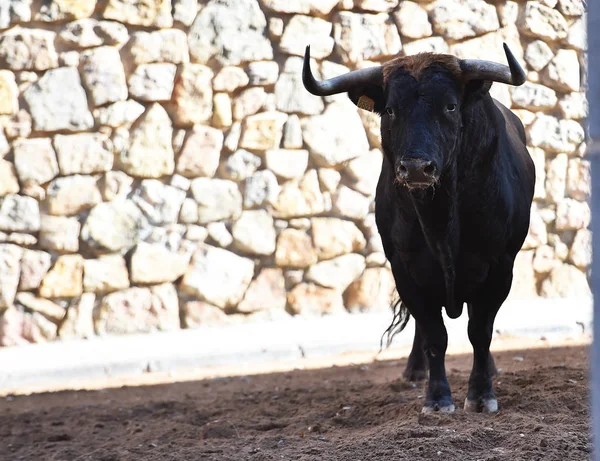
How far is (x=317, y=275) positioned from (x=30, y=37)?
2739 millimetres

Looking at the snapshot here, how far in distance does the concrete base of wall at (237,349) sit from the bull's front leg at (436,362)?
212 cm

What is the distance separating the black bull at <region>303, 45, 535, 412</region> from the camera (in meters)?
3.88

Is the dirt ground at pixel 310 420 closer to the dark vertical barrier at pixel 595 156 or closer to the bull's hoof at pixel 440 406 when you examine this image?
the bull's hoof at pixel 440 406

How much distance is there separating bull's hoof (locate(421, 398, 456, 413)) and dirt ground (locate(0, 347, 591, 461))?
0.07 meters

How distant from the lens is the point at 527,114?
7.95 m

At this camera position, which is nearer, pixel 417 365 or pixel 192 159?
pixel 417 365

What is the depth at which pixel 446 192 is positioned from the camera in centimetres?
408

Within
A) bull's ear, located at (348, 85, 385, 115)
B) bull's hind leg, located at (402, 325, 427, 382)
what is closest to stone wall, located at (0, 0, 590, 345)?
bull's hind leg, located at (402, 325, 427, 382)

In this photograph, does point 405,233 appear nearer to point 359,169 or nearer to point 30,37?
point 359,169

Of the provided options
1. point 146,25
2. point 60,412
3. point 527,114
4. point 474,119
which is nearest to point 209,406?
point 60,412

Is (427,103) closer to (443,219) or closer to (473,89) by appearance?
(473,89)

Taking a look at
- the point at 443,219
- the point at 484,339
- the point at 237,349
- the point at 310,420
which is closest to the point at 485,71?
the point at 443,219

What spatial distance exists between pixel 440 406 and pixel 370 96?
143 centimetres

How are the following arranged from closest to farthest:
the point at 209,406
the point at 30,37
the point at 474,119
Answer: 1. the point at 474,119
2. the point at 209,406
3. the point at 30,37
